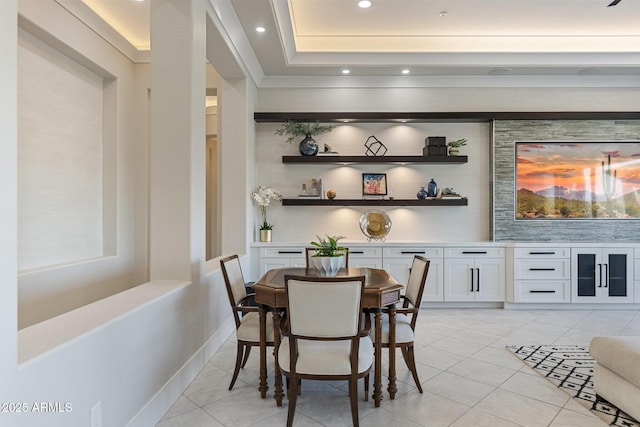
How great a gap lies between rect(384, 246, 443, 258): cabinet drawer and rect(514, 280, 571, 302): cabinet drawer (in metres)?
1.06

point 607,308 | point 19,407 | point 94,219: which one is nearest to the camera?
point 19,407

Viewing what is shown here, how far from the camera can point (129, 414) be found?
2000 mm

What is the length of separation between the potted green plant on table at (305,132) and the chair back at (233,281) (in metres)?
2.55

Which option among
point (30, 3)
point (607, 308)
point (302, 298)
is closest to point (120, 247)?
point (30, 3)

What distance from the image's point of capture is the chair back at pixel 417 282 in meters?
2.76

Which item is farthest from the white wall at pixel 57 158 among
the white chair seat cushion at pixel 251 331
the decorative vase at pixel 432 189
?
the decorative vase at pixel 432 189

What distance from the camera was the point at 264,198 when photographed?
518 centimetres

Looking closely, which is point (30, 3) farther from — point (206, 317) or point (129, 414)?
point (129, 414)

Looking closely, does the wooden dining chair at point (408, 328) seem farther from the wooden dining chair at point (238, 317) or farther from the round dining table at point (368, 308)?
the wooden dining chair at point (238, 317)

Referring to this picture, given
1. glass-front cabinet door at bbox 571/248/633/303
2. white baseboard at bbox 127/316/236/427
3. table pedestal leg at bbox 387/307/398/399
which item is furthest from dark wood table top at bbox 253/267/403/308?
glass-front cabinet door at bbox 571/248/633/303

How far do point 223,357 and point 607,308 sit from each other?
4.83 metres

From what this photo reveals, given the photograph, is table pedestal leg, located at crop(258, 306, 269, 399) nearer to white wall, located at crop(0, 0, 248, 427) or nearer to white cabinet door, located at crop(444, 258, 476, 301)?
white wall, located at crop(0, 0, 248, 427)

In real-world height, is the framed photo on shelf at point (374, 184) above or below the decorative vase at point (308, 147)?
below

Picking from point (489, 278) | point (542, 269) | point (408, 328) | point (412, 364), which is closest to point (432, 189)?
point (489, 278)
